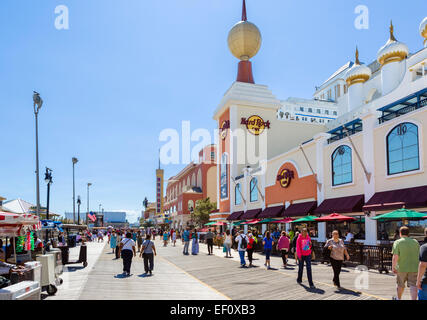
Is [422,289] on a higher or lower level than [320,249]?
higher

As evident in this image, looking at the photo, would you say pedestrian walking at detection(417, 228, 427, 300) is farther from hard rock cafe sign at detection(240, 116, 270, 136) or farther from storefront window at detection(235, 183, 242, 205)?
hard rock cafe sign at detection(240, 116, 270, 136)

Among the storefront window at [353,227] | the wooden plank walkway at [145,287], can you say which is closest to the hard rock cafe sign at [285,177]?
the storefront window at [353,227]

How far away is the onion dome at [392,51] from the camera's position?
116ft

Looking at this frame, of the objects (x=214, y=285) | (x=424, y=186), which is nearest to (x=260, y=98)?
(x=424, y=186)

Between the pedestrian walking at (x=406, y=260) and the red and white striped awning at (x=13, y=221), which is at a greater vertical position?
the red and white striped awning at (x=13, y=221)

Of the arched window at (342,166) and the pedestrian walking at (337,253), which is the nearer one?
the pedestrian walking at (337,253)

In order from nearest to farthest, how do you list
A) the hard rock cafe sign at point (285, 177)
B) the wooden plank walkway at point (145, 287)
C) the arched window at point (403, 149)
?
the wooden plank walkway at point (145, 287) → the arched window at point (403, 149) → the hard rock cafe sign at point (285, 177)

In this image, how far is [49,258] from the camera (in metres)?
9.56

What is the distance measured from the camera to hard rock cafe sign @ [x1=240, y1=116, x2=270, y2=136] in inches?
1838

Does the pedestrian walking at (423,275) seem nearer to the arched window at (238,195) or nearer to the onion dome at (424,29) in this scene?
the onion dome at (424,29)

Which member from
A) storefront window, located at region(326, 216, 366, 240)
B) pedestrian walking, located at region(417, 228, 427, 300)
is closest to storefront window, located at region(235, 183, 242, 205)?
storefront window, located at region(326, 216, 366, 240)
